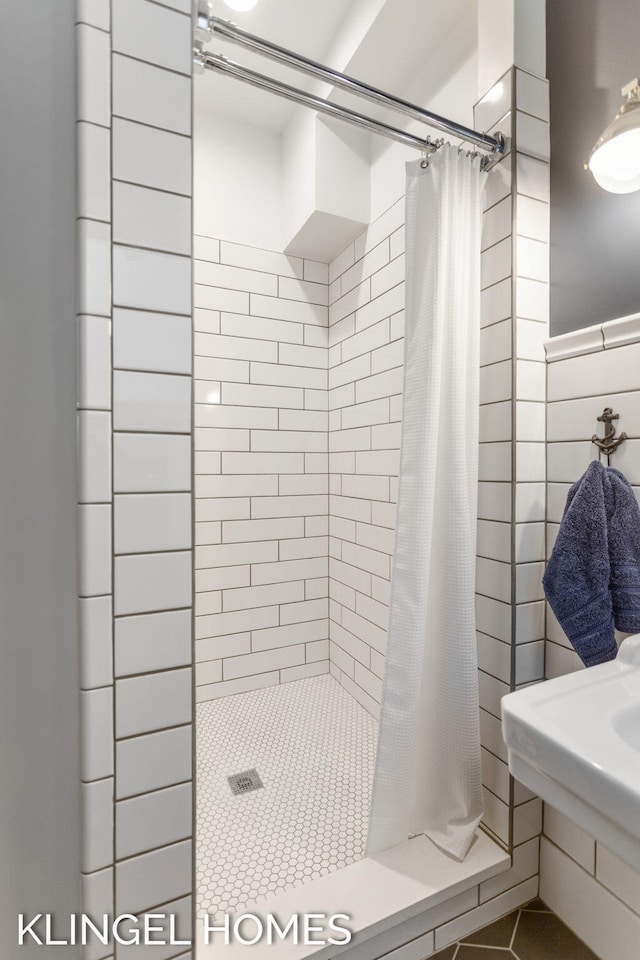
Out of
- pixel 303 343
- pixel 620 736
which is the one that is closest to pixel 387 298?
pixel 303 343

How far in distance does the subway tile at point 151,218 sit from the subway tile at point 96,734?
702mm

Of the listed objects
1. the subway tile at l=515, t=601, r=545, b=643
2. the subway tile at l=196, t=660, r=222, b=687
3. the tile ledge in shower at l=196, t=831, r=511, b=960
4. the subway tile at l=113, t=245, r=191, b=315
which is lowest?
the tile ledge in shower at l=196, t=831, r=511, b=960

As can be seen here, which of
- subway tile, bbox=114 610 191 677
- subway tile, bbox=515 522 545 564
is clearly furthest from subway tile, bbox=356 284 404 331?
subway tile, bbox=114 610 191 677

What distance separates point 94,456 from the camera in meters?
0.67

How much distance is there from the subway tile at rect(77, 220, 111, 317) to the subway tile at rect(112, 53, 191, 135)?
0.19 m

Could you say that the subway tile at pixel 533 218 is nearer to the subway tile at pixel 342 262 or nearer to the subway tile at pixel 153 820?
the subway tile at pixel 342 262

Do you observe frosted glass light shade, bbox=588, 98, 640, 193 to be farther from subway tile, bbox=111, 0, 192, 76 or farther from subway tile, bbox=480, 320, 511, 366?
subway tile, bbox=111, 0, 192, 76

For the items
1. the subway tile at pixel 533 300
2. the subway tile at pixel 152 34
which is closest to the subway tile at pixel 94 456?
the subway tile at pixel 152 34

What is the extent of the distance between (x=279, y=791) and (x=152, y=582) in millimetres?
1070

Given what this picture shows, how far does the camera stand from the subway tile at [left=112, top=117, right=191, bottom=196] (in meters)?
0.68

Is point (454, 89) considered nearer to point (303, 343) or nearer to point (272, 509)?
point (303, 343)

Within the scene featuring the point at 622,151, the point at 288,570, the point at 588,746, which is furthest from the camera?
the point at 288,570

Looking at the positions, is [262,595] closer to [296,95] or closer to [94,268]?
[94,268]

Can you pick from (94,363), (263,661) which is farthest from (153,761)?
(263,661)
